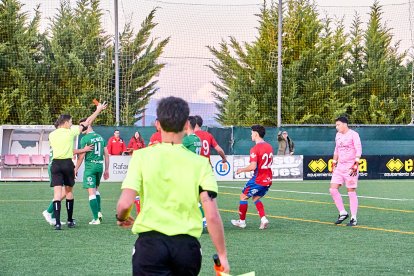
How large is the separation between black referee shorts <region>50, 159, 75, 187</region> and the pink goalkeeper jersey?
4922 mm

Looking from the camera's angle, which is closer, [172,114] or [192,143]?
[172,114]

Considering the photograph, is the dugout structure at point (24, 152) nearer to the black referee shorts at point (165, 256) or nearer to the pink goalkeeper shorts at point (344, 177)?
the pink goalkeeper shorts at point (344, 177)

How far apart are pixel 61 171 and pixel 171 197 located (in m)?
9.62

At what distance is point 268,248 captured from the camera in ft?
38.4

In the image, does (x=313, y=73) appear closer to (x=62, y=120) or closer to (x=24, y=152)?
(x=24, y=152)

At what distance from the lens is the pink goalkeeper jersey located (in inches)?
610

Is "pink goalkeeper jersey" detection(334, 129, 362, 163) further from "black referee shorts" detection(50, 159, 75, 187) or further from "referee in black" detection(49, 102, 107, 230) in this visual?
"black referee shorts" detection(50, 159, 75, 187)

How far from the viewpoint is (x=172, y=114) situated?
514cm

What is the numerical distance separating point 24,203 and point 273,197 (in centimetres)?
671

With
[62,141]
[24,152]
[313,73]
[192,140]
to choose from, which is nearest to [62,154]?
[62,141]

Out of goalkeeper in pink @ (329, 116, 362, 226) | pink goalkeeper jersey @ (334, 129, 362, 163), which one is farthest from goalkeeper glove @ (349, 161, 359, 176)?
pink goalkeeper jersey @ (334, 129, 362, 163)

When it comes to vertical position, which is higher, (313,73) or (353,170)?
(313,73)

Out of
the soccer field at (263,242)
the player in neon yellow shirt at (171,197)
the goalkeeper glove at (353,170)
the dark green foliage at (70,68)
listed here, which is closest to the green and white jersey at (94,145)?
the soccer field at (263,242)

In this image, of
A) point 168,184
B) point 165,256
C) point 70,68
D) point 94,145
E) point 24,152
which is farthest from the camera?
point 70,68
